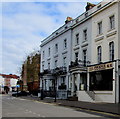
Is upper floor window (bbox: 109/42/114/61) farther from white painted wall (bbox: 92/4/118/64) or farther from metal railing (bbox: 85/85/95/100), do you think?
metal railing (bbox: 85/85/95/100)

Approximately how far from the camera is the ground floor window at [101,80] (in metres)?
24.4

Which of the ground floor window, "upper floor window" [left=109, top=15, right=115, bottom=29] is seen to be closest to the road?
the ground floor window

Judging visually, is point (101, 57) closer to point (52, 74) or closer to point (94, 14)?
point (94, 14)

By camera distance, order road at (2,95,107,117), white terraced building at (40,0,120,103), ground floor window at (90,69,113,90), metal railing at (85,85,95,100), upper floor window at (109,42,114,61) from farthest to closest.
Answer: metal railing at (85,85,95,100), ground floor window at (90,69,113,90), upper floor window at (109,42,114,61), white terraced building at (40,0,120,103), road at (2,95,107,117)

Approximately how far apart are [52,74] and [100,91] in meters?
14.5

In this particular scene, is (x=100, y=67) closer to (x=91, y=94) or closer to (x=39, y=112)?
(x=91, y=94)

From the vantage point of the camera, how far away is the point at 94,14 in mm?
27656

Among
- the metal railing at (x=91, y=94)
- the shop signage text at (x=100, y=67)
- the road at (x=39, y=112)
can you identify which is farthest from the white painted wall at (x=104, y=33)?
the road at (x=39, y=112)

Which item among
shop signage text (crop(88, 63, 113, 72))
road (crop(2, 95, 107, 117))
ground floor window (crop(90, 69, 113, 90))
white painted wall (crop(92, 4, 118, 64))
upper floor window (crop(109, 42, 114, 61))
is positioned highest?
white painted wall (crop(92, 4, 118, 64))

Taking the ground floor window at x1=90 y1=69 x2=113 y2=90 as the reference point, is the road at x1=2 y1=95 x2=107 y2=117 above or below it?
below

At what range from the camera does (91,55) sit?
28.0 metres

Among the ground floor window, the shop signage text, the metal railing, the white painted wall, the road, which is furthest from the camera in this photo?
the metal railing

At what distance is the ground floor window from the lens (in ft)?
79.9

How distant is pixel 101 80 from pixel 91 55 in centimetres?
364
